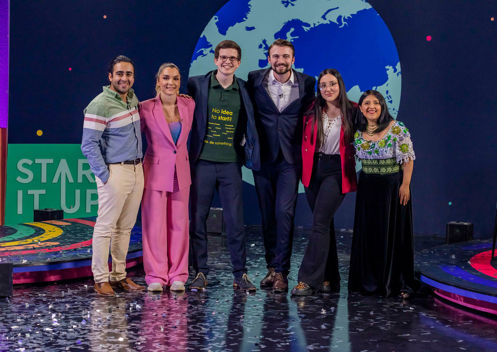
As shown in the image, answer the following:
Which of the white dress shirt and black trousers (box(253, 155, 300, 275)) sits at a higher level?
the white dress shirt

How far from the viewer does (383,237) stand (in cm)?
452

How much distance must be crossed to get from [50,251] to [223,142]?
153 cm

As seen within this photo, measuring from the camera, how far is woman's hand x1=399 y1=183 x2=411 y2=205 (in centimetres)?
446

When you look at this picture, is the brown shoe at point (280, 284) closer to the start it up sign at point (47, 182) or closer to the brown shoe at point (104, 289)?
the brown shoe at point (104, 289)

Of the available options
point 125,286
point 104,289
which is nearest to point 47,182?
point 125,286

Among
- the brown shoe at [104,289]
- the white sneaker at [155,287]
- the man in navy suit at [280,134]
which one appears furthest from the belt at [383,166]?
the brown shoe at [104,289]

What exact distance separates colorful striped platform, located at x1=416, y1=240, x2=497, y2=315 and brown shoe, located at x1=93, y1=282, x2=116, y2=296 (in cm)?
201

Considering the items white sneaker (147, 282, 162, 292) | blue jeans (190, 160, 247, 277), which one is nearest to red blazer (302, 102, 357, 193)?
blue jeans (190, 160, 247, 277)

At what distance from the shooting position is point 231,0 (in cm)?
753

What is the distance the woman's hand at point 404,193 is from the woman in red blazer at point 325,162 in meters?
0.29

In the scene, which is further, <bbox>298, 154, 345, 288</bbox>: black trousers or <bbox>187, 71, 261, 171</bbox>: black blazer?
<bbox>187, 71, 261, 171</bbox>: black blazer

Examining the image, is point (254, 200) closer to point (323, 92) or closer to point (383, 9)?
point (383, 9)

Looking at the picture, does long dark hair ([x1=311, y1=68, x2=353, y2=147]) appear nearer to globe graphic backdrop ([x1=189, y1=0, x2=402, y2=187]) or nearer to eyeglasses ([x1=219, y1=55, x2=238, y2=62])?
eyeglasses ([x1=219, y1=55, x2=238, y2=62])

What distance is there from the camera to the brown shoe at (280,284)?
15.2 feet
